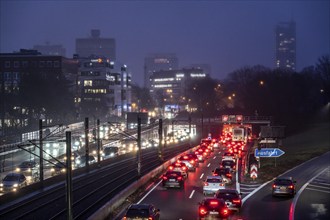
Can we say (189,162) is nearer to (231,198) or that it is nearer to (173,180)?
(173,180)

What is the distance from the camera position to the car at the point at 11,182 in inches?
1838

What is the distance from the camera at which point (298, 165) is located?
53.8 m

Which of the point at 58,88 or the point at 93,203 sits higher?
the point at 58,88

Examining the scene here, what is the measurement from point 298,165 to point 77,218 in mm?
30359

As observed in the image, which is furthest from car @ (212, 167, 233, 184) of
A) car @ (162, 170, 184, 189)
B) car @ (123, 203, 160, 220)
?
car @ (123, 203, 160, 220)

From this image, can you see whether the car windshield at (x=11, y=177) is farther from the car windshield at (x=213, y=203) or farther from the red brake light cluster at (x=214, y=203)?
the red brake light cluster at (x=214, y=203)

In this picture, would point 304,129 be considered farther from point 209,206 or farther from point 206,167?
point 209,206

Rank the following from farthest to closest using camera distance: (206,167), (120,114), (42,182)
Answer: (120,114) < (206,167) < (42,182)

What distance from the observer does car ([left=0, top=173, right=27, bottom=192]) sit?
4669 centimetres

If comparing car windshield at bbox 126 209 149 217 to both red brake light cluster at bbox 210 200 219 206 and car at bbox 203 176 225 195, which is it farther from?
car at bbox 203 176 225 195

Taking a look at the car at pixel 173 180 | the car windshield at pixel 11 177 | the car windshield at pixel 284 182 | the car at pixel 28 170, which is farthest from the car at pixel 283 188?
the car at pixel 28 170

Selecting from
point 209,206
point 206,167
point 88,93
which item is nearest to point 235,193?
point 209,206

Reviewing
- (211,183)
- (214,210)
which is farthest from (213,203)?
(211,183)

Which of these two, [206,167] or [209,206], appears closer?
[209,206]
